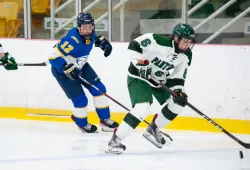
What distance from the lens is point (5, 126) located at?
18.6 ft

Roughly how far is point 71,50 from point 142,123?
1.00m

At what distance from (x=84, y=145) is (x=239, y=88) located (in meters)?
1.36

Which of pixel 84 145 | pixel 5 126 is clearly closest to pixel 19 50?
pixel 5 126

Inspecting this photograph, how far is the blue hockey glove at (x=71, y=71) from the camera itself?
4820 mm

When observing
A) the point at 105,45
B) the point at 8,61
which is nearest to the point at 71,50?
the point at 105,45

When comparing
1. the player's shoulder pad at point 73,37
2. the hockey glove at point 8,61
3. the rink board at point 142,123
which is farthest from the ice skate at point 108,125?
the hockey glove at point 8,61

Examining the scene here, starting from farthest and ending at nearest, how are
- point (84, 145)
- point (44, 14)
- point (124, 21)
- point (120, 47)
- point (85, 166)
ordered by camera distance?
point (44, 14)
point (124, 21)
point (120, 47)
point (84, 145)
point (85, 166)

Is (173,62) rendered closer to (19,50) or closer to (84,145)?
(84,145)

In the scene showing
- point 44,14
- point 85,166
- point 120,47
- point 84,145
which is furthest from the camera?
point 44,14

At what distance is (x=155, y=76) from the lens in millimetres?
4391

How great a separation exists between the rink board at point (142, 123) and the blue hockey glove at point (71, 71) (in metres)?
0.86

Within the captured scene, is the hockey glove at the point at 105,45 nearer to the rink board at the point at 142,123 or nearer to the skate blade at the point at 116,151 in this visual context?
the rink board at the point at 142,123

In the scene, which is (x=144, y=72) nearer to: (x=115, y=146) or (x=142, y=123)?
(x=115, y=146)

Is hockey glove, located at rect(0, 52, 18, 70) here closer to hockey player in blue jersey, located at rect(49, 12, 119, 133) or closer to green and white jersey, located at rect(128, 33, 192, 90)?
hockey player in blue jersey, located at rect(49, 12, 119, 133)
